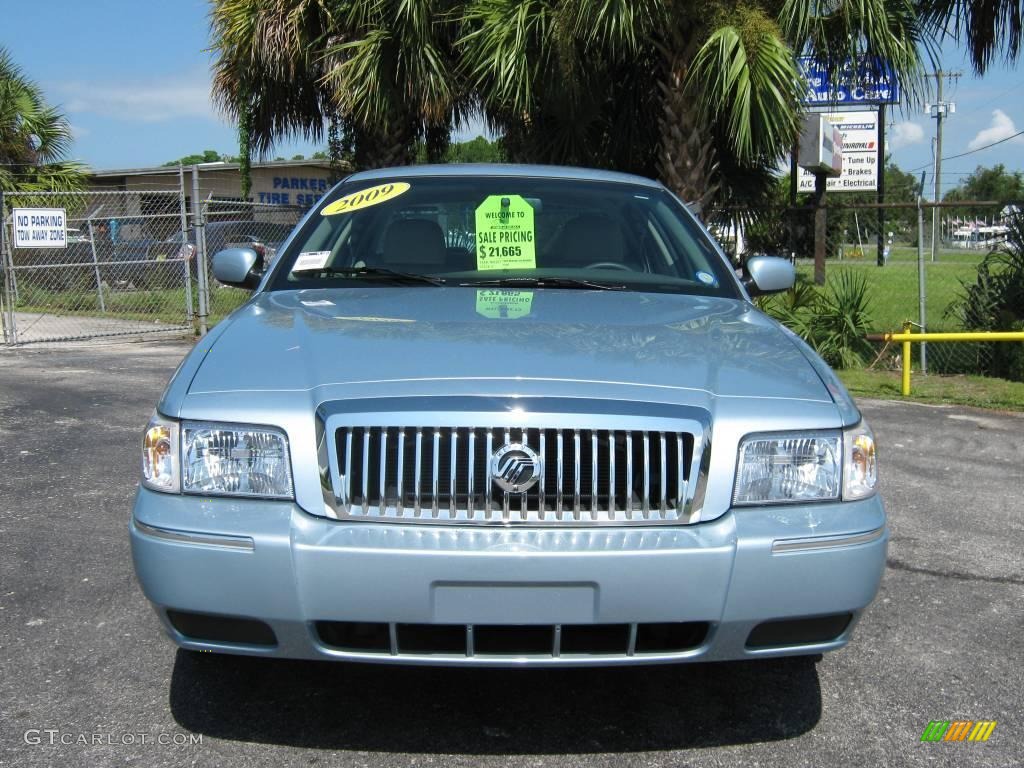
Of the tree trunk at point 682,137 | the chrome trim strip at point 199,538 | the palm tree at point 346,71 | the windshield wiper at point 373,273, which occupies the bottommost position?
the chrome trim strip at point 199,538

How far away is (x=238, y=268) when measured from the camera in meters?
4.17

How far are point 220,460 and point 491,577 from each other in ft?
2.47

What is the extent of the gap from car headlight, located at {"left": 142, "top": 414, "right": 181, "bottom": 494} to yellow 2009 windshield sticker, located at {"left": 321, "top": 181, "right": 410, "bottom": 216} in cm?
176

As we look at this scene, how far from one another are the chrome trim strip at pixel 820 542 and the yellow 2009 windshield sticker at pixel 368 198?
240 cm

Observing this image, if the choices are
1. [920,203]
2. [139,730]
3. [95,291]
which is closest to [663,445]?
[139,730]

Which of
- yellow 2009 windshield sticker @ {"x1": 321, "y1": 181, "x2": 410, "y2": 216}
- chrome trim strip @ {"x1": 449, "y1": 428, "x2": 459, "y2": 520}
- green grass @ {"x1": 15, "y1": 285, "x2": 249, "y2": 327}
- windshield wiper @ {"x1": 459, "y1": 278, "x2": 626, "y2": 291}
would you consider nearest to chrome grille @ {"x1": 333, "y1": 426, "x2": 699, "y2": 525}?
chrome trim strip @ {"x1": 449, "y1": 428, "x2": 459, "y2": 520}

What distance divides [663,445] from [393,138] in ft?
37.0

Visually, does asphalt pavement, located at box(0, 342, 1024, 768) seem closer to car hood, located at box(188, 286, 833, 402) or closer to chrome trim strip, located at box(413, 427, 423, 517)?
chrome trim strip, located at box(413, 427, 423, 517)

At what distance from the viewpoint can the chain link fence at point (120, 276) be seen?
42.7 feet

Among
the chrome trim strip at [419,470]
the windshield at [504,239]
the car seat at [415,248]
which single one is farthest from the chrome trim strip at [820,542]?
the car seat at [415,248]

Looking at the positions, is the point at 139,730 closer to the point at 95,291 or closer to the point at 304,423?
the point at 304,423

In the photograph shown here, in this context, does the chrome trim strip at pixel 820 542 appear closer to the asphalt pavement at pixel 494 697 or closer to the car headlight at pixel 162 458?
the asphalt pavement at pixel 494 697

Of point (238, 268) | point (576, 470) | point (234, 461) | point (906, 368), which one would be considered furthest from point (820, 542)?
point (906, 368)

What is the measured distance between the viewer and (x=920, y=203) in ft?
30.6
